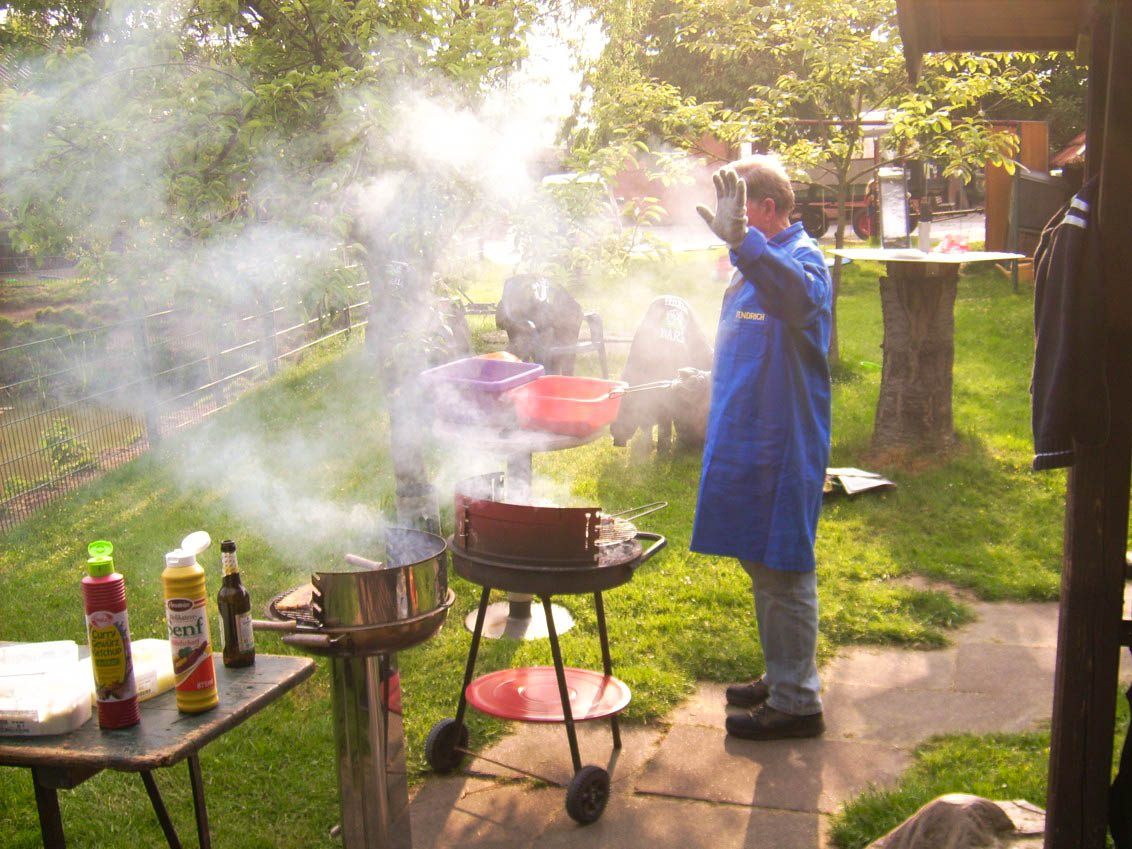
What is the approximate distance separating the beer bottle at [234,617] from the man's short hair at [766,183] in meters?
2.30

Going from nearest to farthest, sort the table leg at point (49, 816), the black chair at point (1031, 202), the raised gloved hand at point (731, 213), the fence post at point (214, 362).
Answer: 1. the table leg at point (49, 816)
2. the raised gloved hand at point (731, 213)
3. the fence post at point (214, 362)
4. the black chair at point (1031, 202)

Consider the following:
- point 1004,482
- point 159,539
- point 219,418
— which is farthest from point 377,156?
point 219,418

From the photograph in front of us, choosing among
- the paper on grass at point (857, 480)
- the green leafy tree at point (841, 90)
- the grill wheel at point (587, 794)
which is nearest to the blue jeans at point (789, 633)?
the grill wheel at point (587, 794)

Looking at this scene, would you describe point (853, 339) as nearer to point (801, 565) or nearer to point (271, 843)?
point (801, 565)

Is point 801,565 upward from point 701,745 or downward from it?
upward

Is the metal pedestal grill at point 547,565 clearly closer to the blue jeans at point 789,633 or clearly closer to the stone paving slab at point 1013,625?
the blue jeans at point 789,633

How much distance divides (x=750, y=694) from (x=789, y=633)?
50 cm

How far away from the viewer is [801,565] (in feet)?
12.3

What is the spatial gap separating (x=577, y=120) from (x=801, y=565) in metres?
2.45

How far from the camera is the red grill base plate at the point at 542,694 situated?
379cm

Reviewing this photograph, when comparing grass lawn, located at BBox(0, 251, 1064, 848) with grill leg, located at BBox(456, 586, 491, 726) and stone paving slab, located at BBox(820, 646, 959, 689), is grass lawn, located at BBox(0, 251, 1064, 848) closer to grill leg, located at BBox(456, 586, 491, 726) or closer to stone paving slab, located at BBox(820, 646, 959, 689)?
stone paving slab, located at BBox(820, 646, 959, 689)

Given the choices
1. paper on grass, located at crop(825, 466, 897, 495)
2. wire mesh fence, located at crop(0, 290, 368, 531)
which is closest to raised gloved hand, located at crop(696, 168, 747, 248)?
wire mesh fence, located at crop(0, 290, 368, 531)

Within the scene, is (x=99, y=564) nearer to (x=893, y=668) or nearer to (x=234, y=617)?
(x=234, y=617)

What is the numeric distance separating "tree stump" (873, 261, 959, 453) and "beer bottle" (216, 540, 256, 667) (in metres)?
5.55
